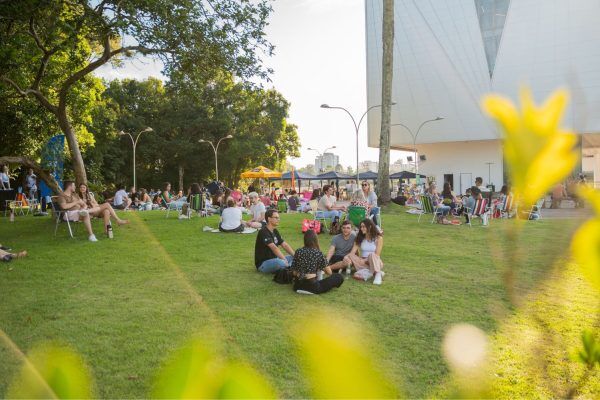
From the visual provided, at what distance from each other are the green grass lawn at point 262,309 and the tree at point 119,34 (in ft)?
13.5

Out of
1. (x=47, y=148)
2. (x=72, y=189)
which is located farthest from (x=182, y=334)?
(x=47, y=148)

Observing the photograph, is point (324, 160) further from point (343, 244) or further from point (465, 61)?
point (343, 244)

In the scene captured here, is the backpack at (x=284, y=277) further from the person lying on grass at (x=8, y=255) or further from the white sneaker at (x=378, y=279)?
the person lying on grass at (x=8, y=255)

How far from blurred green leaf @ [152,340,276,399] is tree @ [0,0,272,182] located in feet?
32.9

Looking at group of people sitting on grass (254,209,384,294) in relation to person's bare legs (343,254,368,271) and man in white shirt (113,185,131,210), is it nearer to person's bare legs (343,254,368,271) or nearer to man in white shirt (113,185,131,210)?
person's bare legs (343,254,368,271)

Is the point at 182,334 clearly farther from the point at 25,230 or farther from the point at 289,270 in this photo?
the point at 25,230

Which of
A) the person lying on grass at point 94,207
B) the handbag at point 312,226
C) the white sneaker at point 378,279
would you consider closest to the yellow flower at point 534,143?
the white sneaker at point 378,279

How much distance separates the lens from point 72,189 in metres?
11.2

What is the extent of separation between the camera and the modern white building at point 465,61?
41.9m

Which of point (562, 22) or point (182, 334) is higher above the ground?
point (562, 22)

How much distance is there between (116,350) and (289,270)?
2985mm

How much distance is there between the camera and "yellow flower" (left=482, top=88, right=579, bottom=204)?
21.9 inches

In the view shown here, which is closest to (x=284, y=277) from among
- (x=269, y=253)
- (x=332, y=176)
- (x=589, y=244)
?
(x=269, y=253)

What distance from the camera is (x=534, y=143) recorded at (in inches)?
22.2
